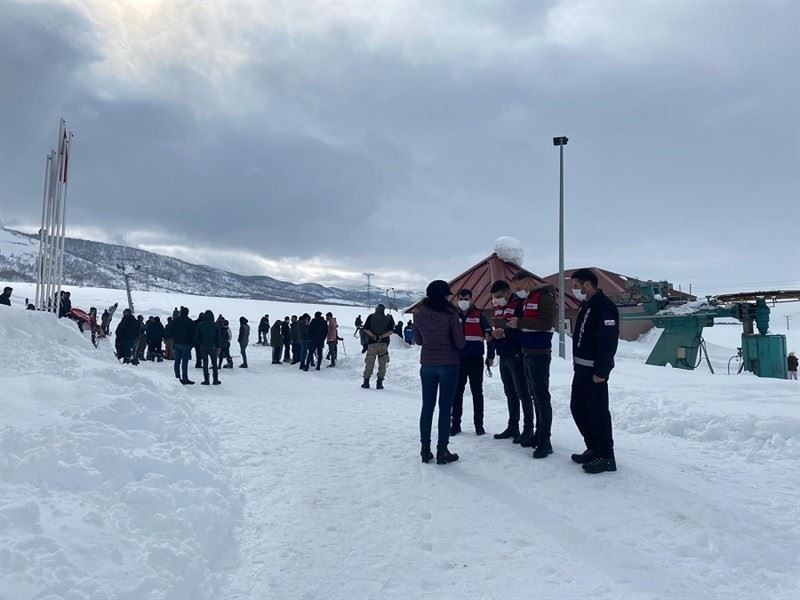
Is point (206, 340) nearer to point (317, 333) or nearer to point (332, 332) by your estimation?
point (317, 333)

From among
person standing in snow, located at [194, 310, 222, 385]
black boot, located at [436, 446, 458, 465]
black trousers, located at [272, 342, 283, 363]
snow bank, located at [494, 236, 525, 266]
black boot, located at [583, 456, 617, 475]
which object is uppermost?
snow bank, located at [494, 236, 525, 266]

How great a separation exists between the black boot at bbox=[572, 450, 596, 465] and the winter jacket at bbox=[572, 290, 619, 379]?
85cm

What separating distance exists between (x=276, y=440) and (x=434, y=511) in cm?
309

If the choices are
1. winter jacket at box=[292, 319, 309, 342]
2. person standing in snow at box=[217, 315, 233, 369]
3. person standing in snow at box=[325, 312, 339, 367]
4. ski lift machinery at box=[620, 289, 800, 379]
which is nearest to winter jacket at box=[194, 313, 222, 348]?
person standing in snow at box=[217, 315, 233, 369]

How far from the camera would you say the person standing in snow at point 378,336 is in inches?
488

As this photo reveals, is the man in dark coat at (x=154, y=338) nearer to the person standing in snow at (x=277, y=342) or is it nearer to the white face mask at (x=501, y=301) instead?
the person standing in snow at (x=277, y=342)

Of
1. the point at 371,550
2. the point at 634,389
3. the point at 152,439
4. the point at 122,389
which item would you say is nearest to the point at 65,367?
the point at 122,389

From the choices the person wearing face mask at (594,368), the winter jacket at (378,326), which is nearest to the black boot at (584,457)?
the person wearing face mask at (594,368)

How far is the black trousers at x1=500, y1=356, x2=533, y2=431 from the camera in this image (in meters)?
6.08

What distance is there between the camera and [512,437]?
646 centimetres

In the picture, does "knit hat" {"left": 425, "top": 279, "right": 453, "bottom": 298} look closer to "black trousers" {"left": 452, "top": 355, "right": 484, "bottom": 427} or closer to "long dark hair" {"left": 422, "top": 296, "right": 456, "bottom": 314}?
"long dark hair" {"left": 422, "top": 296, "right": 456, "bottom": 314}

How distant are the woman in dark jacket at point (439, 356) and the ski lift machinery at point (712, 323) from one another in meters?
12.8

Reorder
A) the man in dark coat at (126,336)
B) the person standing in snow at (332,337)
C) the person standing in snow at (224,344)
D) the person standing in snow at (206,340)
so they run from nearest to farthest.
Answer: the person standing in snow at (206,340)
the person standing in snow at (224,344)
the man in dark coat at (126,336)
the person standing in snow at (332,337)

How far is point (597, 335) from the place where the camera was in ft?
16.8
